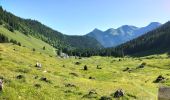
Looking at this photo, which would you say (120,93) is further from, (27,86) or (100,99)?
(27,86)

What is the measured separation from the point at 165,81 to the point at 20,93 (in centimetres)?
5700

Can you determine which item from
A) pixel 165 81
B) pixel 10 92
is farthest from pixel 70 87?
pixel 165 81

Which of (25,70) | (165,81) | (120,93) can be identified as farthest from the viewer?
(165,81)

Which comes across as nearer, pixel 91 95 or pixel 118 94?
pixel 91 95

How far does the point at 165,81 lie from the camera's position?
3388 inches

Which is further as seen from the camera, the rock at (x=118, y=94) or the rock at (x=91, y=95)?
the rock at (x=118, y=94)

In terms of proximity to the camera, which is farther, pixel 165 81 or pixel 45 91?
pixel 165 81

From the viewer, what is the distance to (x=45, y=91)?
130 ft

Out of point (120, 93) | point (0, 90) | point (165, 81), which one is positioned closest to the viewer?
point (0, 90)

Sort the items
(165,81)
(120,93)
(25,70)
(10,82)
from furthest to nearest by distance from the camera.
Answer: (165,81), (25,70), (120,93), (10,82)

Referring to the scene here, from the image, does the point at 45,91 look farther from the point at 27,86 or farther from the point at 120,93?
the point at 120,93

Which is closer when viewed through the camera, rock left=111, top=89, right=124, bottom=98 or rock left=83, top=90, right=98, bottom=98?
rock left=83, top=90, right=98, bottom=98

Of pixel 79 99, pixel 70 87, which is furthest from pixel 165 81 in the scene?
pixel 79 99

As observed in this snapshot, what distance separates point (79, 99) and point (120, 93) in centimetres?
754
